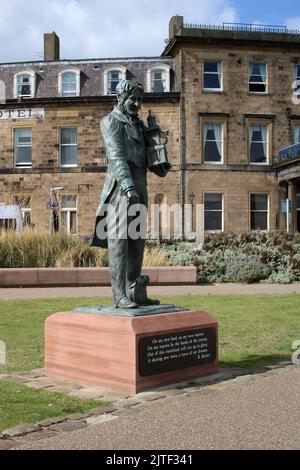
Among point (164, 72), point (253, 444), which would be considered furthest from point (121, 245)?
point (164, 72)

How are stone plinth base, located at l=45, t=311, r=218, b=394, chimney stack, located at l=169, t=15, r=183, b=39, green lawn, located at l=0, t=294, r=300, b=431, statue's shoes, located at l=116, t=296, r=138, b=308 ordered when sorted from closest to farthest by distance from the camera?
1. green lawn, located at l=0, t=294, r=300, b=431
2. stone plinth base, located at l=45, t=311, r=218, b=394
3. statue's shoes, located at l=116, t=296, r=138, b=308
4. chimney stack, located at l=169, t=15, r=183, b=39

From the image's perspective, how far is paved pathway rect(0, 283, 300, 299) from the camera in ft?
50.9

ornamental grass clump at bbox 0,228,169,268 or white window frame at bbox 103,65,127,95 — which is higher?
white window frame at bbox 103,65,127,95

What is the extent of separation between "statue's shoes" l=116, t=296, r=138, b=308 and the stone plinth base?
0.25 metres

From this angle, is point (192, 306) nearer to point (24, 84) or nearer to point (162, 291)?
point (162, 291)

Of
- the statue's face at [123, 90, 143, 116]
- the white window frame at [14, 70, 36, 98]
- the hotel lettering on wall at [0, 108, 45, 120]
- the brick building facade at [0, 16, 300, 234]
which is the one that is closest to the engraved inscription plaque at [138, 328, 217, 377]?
the statue's face at [123, 90, 143, 116]

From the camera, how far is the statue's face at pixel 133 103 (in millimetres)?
6945

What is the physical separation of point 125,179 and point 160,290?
10.3 meters

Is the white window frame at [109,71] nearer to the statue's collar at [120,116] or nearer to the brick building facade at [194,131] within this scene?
the brick building facade at [194,131]

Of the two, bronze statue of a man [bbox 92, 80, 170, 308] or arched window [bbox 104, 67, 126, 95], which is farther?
arched window [bbox 104, 67, 126, 95]

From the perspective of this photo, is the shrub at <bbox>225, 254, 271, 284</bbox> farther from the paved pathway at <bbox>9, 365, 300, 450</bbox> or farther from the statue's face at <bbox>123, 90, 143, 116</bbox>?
the paved pathway at <bbox>9, 365, 300, 450</bbox>

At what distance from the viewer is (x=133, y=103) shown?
22.9 ft

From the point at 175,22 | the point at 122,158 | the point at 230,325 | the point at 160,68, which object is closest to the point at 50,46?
the point at 175,22
